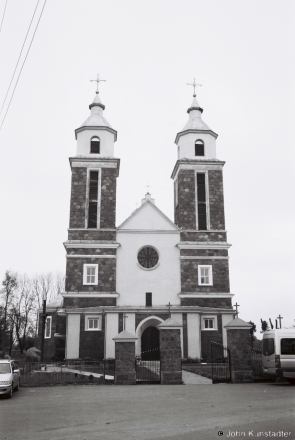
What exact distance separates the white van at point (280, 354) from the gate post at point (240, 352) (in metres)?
0.74

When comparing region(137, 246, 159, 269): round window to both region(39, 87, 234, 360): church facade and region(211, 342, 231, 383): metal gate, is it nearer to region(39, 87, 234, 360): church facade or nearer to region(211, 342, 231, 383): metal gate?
A: region(39, 87, 234, 360): church facade

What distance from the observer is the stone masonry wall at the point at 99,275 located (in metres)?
32.2

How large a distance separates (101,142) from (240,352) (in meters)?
20.9

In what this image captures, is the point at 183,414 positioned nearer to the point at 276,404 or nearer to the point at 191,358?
the point at 276,404

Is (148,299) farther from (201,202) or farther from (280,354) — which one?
(280,354)

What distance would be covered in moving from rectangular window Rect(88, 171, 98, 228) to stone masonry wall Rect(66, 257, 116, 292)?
268 cm

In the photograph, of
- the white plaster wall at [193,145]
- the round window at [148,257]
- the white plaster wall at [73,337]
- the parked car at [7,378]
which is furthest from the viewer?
the white plaster wall at [193,145]

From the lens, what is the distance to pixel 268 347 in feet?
63.0

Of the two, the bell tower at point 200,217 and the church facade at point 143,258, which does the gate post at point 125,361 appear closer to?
the church facade at point 143,258

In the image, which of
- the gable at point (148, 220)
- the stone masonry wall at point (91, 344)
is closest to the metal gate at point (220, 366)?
the stone masonry wall at point (91, 344)

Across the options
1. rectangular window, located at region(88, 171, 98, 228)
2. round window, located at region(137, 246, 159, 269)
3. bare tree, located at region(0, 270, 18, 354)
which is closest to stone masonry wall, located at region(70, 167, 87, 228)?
rectangular window, located at region(88, 171, 98, 228)

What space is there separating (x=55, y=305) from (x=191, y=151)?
17.7 m

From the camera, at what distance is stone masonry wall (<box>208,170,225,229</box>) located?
34.3 meters

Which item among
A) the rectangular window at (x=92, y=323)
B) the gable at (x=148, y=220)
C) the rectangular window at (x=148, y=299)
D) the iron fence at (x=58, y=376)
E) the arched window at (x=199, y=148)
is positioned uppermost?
the arched window at (x=199, y=148)
